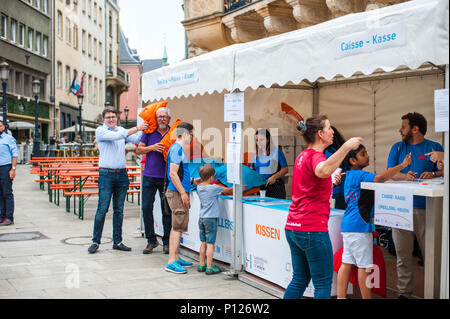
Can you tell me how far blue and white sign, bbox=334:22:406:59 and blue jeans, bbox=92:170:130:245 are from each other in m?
3.90

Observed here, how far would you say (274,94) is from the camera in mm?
8539

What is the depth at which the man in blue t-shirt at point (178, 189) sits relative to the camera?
20.5ft

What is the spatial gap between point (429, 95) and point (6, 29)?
1268 inches

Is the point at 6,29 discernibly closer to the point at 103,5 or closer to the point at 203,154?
the point at 103,5

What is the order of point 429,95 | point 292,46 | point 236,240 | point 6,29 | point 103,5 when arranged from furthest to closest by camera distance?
point 103,5
point 6,29
point 429,95
point 236,240
point 292,46

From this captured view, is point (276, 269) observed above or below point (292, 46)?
below

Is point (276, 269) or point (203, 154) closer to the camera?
point (276, 269)

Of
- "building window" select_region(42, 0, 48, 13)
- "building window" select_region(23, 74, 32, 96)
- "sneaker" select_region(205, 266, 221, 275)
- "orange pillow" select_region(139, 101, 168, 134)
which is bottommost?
"sneaker" select_region(205, 266, 221, 275)

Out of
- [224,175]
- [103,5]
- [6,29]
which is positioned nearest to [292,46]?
[224,175]

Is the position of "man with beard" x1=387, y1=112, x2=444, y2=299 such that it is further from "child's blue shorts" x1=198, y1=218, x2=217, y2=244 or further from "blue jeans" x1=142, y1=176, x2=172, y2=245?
"blue jeans" x1=142, y1=176, x2=172, y2=245

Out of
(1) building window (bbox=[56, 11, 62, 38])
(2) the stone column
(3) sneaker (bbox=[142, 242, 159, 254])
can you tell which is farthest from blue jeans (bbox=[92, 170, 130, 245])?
(1) building window (bbox=[56, 11, 62, 38])

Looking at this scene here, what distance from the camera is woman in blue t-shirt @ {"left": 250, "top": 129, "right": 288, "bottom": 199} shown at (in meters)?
7.25

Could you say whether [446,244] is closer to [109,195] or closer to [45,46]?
[109,195]
